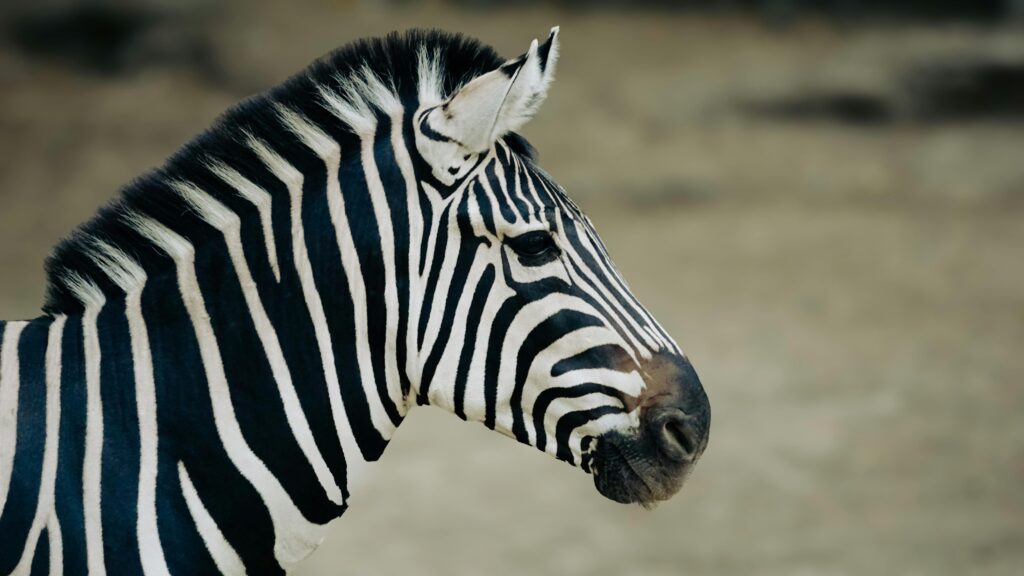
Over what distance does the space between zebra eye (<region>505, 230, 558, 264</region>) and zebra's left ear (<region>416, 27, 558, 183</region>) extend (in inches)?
8.9

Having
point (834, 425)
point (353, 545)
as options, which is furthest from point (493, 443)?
point (834, 425)

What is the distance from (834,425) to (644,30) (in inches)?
377

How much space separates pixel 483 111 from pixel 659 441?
2.94 feet

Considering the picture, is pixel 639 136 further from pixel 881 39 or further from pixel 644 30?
pixel 881 39

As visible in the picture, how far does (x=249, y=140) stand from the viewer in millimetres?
2629

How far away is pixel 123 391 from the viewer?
8.20 ft

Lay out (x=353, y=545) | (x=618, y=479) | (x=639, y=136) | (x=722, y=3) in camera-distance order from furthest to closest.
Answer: (x=722, y=3)
(x=639, y=136)
(x=353, y=545)
(x=618, y=479)

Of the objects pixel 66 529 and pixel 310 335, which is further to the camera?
pixel 310 335

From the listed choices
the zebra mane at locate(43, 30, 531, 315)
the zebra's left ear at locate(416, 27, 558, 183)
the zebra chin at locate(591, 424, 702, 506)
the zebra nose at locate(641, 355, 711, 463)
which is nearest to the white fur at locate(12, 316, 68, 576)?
the zebra mane at locate(43, 30, 531, 315)

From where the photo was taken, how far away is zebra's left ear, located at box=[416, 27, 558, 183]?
2471 mm

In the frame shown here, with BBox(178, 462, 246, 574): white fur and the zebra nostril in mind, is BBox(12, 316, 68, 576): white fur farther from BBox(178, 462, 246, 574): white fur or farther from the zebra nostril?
the zebra nostril

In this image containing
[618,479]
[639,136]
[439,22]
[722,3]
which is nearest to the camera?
[618,479]

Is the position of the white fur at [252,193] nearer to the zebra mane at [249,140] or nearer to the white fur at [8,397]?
the zebra mane at [249,140]

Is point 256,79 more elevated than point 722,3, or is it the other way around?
point 256,79
